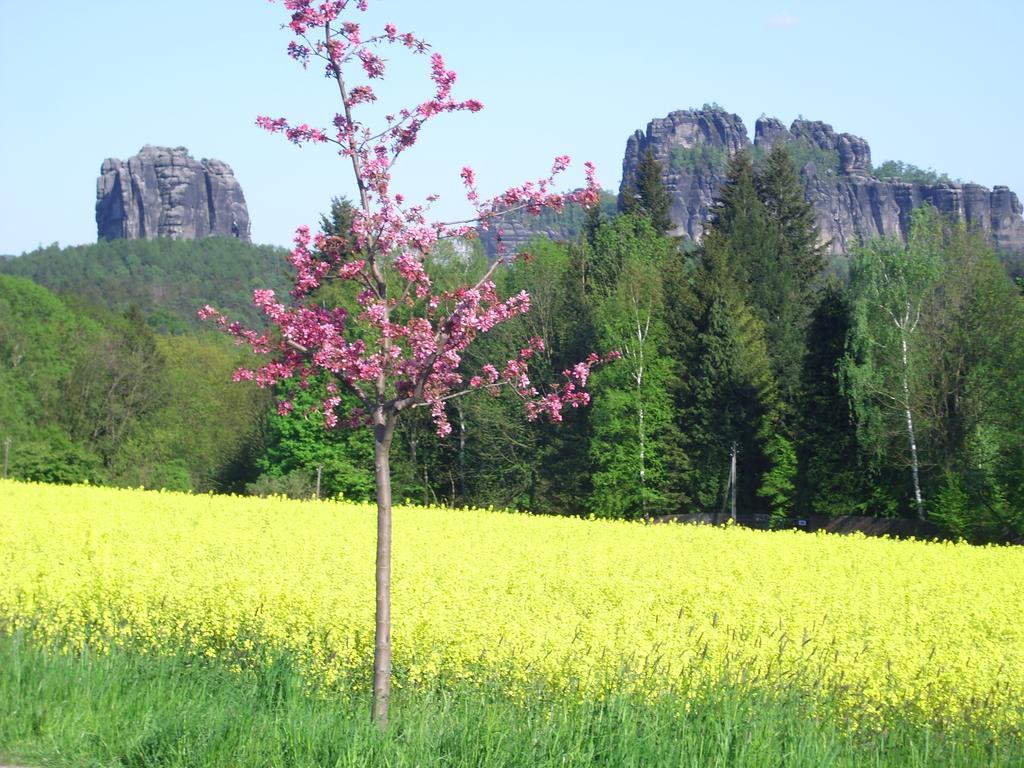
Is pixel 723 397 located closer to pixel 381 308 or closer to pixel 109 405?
pixel 109 405

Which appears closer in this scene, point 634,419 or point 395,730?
point 395,730

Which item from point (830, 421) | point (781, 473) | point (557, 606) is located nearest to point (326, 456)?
point (781, 473)

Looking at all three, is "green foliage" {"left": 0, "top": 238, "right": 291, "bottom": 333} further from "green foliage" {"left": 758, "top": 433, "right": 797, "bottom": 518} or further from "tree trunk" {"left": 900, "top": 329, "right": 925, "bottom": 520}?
"tree trunk" {"left": 900, "top": 329, "right": 925, "bottom": 520}

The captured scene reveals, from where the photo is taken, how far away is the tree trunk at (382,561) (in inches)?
312

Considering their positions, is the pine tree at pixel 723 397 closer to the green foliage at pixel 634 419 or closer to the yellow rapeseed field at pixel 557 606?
the green foliage at pixel 634 419

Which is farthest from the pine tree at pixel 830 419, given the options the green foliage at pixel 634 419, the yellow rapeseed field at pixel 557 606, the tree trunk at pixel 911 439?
the yellow rapeseed field at pixel 557 606

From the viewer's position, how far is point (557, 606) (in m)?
14.2

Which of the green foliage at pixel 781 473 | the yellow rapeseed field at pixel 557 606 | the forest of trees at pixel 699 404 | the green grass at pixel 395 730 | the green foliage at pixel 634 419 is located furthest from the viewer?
the green foliage at pixel 634 419

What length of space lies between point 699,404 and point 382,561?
40.9 metres

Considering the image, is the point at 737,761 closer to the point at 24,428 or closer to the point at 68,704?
the point at 68,704

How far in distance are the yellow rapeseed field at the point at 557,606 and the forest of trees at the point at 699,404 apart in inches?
510

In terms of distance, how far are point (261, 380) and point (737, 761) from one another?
149 inches

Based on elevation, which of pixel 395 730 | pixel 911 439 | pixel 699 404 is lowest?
pixel 395 730

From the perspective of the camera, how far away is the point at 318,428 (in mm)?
51375
